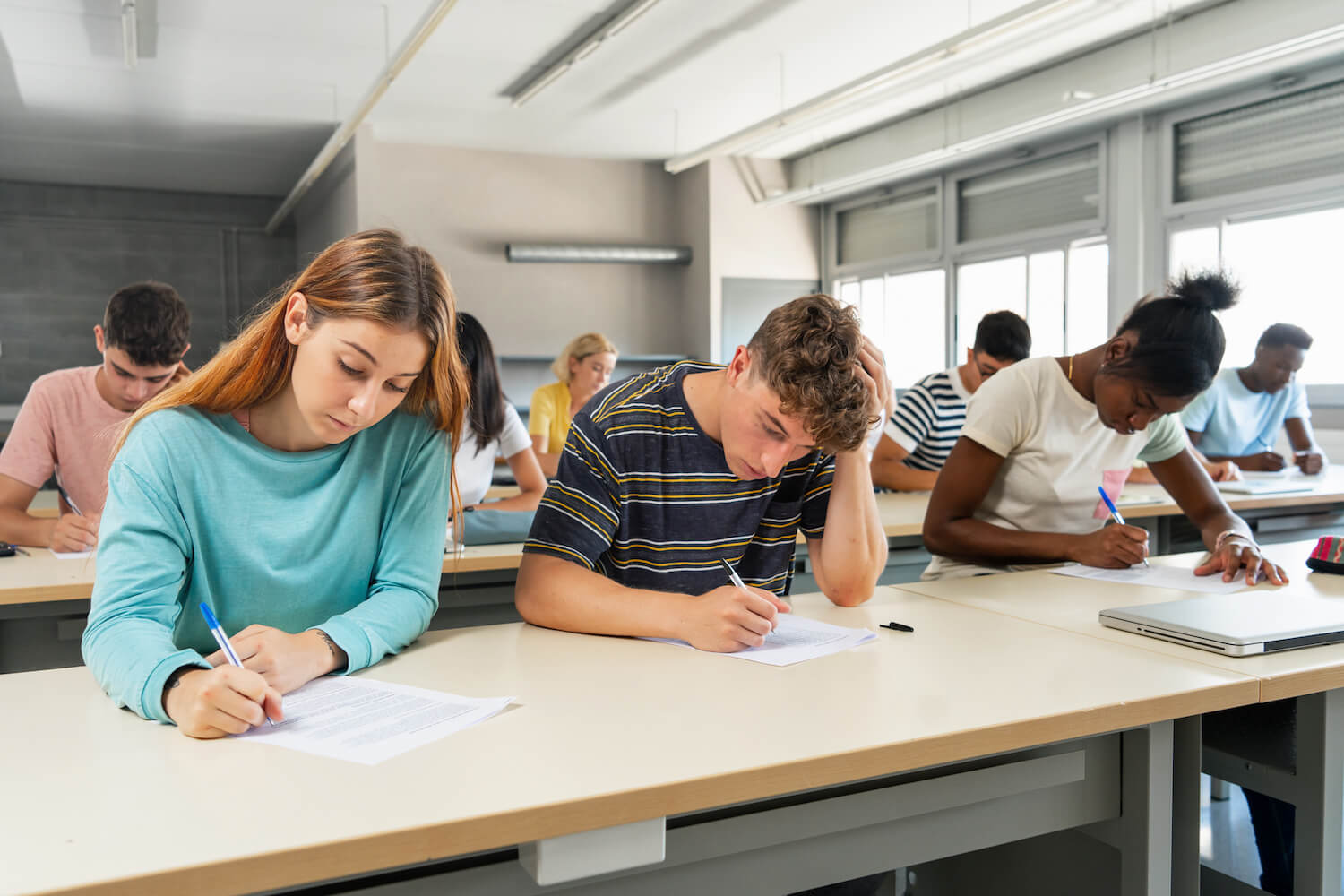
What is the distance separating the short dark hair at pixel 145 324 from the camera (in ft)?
7.80

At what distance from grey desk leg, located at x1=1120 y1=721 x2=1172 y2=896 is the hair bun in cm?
100

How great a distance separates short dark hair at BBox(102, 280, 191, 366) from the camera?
2377mm

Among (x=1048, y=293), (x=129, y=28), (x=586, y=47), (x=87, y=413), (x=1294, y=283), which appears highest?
(x=586, y=47)

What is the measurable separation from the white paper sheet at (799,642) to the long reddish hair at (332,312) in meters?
0.57

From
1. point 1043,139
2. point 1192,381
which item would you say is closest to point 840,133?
point 1043,139

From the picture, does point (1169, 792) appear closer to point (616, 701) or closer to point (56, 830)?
point (616, 701)

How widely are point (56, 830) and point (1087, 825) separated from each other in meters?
1.21

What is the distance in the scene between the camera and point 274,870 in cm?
77

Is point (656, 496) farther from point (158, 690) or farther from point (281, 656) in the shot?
point (158, 690)

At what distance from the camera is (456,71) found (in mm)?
6008

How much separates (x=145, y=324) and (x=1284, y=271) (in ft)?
18.3

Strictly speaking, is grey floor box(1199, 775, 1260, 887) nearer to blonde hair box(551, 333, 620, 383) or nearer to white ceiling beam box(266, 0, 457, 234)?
blonde hair box(551, 333, 620, 383)

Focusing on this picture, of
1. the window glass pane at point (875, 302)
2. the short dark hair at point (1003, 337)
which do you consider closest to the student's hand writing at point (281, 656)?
the short dark hair at point (1003, 337)

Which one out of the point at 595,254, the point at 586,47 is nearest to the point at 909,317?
the point at 595,254
